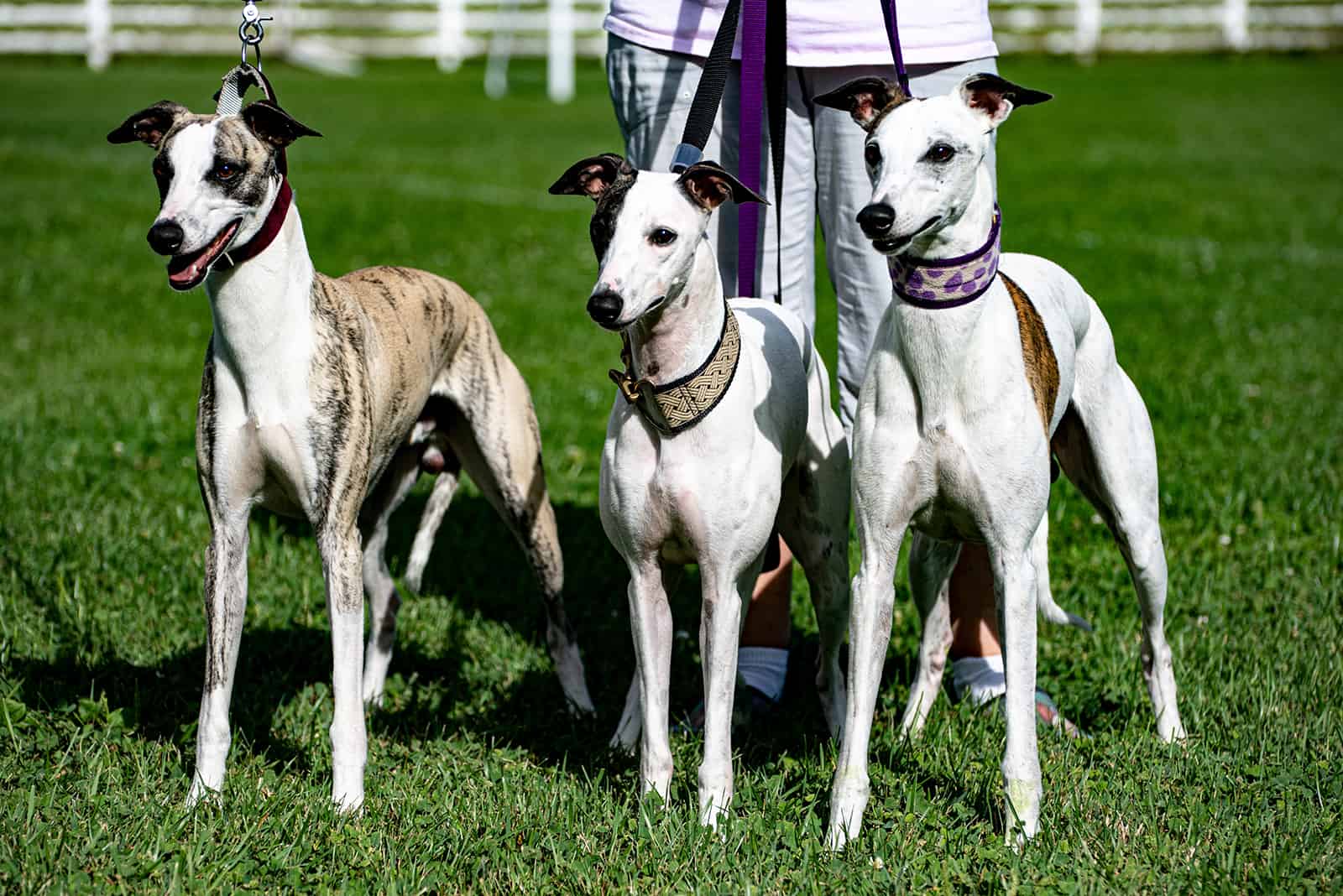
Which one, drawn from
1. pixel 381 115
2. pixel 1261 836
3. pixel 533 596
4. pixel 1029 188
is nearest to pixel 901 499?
pixel 1261 836

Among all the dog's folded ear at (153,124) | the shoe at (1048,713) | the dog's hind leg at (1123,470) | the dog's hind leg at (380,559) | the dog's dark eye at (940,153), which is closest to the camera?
the dog's dark eye at (940,153)

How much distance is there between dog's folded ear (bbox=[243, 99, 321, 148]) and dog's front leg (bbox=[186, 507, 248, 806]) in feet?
3.30

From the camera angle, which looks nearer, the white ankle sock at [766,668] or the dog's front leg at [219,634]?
the dog's front leg at [219,634]

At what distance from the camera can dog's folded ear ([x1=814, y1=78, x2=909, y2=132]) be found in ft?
12.0

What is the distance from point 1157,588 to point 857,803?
A: 4.57 ft

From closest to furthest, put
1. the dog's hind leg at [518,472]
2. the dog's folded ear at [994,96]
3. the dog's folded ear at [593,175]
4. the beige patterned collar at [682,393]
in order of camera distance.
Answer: the dog's folded ear at [994,96] < the beige patterned collar at [682,393] < the dog's folded ear at [593,175] < the dog's hind leg at [518,472]

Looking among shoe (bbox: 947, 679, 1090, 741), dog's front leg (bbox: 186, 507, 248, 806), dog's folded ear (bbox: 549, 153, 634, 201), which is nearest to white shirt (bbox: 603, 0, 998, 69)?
dog's folded ear (bbox: 549, 153, 634, 201)

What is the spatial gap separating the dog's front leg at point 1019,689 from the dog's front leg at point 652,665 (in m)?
0.92

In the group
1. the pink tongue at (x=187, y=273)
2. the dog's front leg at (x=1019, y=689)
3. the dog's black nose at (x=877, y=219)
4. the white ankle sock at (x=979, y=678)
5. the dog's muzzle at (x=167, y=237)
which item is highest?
the dog's black nose at (x=877, y=219)

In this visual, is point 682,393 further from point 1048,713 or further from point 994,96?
point 1048,713

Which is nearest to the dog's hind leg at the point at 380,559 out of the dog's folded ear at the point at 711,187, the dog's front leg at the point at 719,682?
the dog's front leg at the point at 719,682

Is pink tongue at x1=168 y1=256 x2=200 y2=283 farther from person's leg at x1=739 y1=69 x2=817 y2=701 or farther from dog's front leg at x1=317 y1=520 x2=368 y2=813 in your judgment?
person's leg at x1=739 y1=69 x2=817 y2=701

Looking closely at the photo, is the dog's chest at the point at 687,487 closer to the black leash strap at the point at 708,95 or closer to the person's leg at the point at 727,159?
the black leash strap at the point at 708,95

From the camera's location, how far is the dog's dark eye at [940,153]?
3383mm
